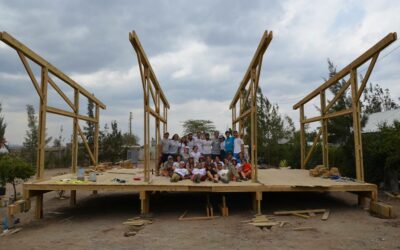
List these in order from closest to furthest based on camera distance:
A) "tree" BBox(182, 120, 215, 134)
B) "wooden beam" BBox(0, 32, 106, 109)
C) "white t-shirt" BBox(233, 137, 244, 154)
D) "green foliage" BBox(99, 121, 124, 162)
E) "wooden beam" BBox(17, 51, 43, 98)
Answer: "wooden beam" BBox(0, 32, 106, 109)
"wooden beam" BBox(17, 51, 43, 98)
"white t-shirt" BBox(233, 137, 244, 154)
"green foliage" BBox(99, 121, 124, 162)
"tree" BBox(182, 120, 215, 134)

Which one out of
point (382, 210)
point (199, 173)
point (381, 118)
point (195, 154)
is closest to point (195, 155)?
point (195, 154)

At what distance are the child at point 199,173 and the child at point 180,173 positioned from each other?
1.09 ft

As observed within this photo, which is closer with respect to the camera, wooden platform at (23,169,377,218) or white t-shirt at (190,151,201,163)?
wooden platform at (23,169,377,218)

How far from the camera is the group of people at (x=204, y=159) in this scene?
8.87 m

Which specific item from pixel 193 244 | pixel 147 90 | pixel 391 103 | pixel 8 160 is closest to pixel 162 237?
pixel 193 244

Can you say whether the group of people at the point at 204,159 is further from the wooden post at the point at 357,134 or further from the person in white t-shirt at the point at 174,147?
the wooden post at the point at 357,134

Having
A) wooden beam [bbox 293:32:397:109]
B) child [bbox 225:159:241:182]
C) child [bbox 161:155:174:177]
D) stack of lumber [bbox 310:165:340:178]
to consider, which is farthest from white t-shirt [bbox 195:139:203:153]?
wooden beam [bbox 293:32:397:109]

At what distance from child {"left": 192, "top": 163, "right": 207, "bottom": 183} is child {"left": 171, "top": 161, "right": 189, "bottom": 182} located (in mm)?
332

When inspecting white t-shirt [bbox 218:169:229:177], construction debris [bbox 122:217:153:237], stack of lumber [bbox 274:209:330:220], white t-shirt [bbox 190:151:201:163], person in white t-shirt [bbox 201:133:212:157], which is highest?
person in white t-shirt [bbox 201:133:212:157]

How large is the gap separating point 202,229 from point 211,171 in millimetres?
2238

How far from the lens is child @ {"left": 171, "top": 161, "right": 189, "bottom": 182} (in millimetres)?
8719

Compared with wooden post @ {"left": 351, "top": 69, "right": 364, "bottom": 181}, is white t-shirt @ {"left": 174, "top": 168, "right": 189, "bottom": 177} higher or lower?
lower

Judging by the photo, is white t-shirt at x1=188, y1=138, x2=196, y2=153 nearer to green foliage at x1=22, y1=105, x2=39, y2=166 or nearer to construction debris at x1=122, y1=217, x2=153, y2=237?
construction debris at x1=122, y1=217, x2=153, y2=237

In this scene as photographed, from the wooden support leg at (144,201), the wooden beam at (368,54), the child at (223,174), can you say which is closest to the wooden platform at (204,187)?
the wooden support leg at (144,201)
